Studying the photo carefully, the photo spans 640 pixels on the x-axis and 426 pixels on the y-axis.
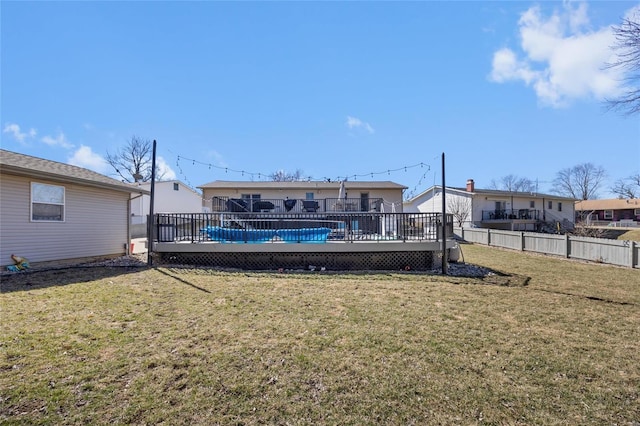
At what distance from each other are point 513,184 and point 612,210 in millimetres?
16623

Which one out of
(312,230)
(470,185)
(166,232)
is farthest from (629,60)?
(470,185)

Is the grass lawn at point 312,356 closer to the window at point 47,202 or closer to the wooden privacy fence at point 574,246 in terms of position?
the window at point 47,202

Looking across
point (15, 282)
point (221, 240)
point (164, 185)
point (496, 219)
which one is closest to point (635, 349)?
point (221, 240)

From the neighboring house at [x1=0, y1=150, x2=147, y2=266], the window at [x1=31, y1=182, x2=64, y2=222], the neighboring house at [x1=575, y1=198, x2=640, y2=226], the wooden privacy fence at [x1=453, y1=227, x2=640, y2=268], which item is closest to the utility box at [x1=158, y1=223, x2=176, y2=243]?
the neighboring house at [x1=0, y1=150, x2=147, y2=266]

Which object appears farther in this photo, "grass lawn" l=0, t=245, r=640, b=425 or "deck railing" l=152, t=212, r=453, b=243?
"deck railing" l=152, t=212, r=453, b=243

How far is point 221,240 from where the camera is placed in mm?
8766

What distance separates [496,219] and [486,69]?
19315 millimetres

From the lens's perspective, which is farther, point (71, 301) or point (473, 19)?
point (473, 19)

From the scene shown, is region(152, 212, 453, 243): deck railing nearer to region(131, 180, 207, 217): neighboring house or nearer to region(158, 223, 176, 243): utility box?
region(158, 223, 176, 243): utility box

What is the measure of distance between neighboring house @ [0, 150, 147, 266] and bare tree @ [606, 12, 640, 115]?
55.1 feet

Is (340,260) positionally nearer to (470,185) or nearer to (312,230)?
(312,230)

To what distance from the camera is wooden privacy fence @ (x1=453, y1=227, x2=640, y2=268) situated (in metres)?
9.98

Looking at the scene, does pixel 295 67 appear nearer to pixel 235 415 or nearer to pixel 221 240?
pixel 221 240

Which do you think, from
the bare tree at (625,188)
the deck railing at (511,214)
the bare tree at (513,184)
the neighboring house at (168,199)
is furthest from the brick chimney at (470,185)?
the bare tree at (625,188)
